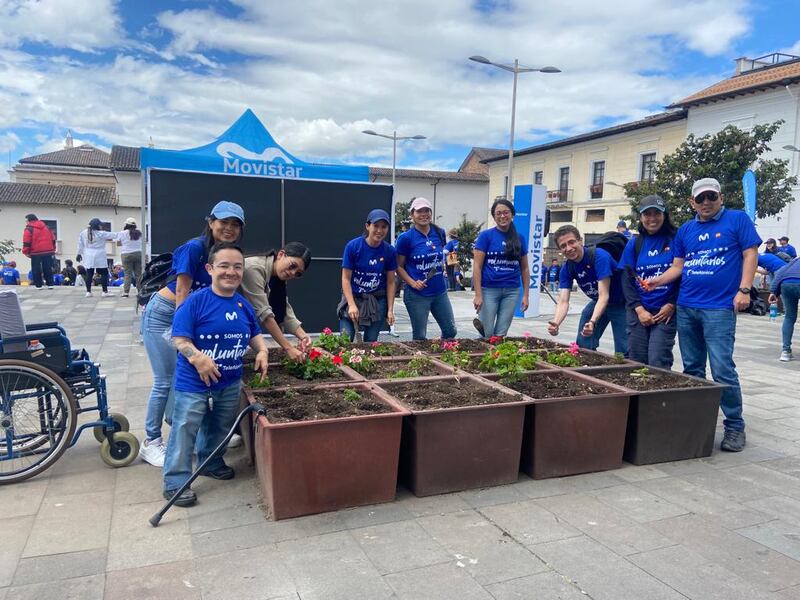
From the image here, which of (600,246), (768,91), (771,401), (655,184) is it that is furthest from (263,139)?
(768,91)

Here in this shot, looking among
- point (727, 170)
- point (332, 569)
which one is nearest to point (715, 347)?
point (332, 569)

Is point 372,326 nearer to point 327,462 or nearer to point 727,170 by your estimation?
point 327,462

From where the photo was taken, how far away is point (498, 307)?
585 centimetres

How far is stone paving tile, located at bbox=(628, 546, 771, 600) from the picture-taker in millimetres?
2473

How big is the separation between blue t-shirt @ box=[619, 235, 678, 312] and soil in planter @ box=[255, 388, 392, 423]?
251 cm

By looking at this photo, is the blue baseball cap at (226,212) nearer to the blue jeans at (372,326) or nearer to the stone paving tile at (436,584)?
the blue jeans at (372,326)

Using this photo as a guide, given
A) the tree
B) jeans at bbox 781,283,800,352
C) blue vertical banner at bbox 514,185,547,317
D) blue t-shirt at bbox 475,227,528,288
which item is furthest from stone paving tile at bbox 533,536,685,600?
the tree

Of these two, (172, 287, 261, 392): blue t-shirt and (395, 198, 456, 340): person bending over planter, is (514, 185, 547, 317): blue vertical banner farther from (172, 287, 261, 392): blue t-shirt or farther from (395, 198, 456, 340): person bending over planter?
(172, 287, 261, 392): blue t-shirt

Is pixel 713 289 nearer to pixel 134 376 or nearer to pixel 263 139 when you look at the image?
pixel 134 376

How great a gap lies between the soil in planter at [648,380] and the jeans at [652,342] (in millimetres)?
308

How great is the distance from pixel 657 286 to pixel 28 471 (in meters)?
4.57

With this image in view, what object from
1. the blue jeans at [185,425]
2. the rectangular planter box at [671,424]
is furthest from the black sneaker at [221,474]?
the rectangular planter box at [671,424]

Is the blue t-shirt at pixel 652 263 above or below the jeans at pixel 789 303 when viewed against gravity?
above

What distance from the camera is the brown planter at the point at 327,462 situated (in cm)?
305
